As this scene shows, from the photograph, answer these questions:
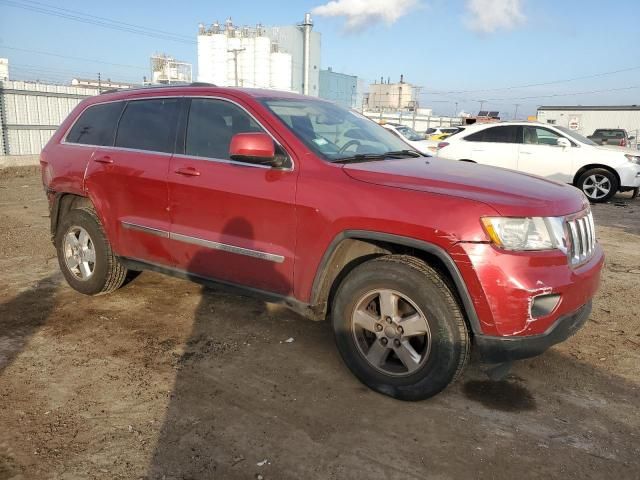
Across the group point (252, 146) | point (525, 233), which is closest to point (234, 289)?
point (252, 146)

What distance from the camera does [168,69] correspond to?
55.6 m

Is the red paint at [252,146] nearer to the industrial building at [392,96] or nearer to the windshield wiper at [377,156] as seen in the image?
the windshield wiper at [377,156]

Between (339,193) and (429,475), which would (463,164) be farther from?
(429,475)

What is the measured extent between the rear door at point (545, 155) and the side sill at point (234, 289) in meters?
9.21

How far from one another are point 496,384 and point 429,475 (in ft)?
3.57

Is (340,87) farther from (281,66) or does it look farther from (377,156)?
(377,156)

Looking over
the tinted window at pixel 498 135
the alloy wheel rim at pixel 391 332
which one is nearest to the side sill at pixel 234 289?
the alloy wheel rim at pixel 391 332

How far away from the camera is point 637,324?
4.42 m

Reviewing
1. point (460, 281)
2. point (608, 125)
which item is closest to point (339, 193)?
point (460, 281)

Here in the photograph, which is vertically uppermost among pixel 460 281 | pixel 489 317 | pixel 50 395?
pixel 460 281

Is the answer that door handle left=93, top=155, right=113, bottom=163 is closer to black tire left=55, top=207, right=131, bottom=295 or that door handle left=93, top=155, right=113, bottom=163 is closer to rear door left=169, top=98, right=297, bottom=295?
black tire left=55, top=207, right=131, bottom=295

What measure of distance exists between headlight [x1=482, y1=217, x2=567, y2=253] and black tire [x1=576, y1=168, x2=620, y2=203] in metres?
9.36

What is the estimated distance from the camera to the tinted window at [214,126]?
3.71m

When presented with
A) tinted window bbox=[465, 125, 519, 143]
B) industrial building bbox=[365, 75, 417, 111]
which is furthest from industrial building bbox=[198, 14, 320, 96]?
tinted window bbox=[465, 125, 519, 143]
